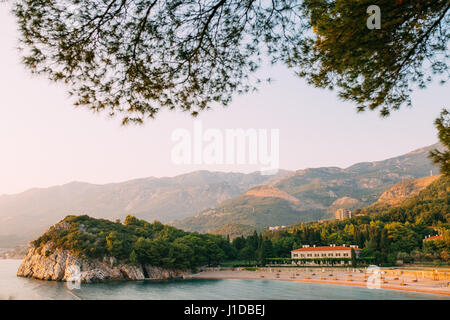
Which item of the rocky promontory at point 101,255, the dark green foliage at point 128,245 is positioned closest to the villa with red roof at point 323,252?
the dark green foliage at point 128,245

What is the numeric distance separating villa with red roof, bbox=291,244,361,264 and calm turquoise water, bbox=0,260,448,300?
17689 millimetres

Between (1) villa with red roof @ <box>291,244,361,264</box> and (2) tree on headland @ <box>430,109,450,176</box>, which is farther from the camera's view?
(1) villa with red roof @ <box>291,244,361,264</box>

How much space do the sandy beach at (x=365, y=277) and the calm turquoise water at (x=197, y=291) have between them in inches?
51.8

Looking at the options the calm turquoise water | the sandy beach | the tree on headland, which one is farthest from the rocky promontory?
the tree on headland

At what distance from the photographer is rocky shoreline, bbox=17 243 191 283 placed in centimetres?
4147

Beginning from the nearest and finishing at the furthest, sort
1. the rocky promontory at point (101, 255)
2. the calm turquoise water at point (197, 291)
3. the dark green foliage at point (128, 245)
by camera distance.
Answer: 1. the calm turquoise water at point (197, 291)
2. the rocky promontory at point (101, 255)
3. the dark green foliage at point (128, 245)

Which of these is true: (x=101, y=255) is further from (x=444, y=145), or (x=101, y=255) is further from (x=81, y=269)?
(x=444, y=145)

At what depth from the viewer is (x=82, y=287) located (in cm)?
3772

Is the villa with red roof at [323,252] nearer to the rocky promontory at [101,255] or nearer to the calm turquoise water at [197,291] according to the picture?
the rocky promontory at [101,255]

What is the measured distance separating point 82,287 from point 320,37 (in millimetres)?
40324

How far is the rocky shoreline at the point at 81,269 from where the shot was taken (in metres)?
41.5

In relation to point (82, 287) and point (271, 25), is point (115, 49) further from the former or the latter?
point (82, 287)

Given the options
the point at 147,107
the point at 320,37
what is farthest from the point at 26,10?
the point at 320,37

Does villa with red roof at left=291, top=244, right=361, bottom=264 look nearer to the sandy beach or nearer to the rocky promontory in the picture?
the sandy beach
